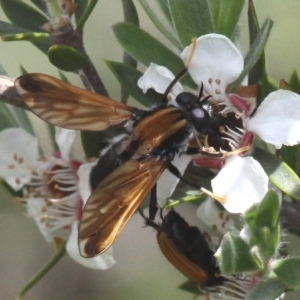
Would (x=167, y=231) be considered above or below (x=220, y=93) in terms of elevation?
below

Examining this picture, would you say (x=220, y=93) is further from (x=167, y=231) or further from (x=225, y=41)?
(x=167, y=231)

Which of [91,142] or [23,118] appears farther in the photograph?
[23,118]

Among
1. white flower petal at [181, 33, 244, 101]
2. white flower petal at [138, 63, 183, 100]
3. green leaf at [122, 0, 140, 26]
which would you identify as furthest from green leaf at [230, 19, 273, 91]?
green leaf at [122, 0, 140, 26]

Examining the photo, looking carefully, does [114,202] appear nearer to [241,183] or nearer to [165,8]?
[241,183]

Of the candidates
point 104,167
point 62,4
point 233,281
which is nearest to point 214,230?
point 233,281

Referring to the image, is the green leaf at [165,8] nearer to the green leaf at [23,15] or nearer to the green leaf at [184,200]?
the green leaf at [23,15]

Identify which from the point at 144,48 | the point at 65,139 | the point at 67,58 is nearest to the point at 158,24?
the point at 144,48

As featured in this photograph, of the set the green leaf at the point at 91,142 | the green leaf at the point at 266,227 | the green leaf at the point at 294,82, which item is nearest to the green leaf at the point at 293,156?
the green leaf at the point at 294,82
